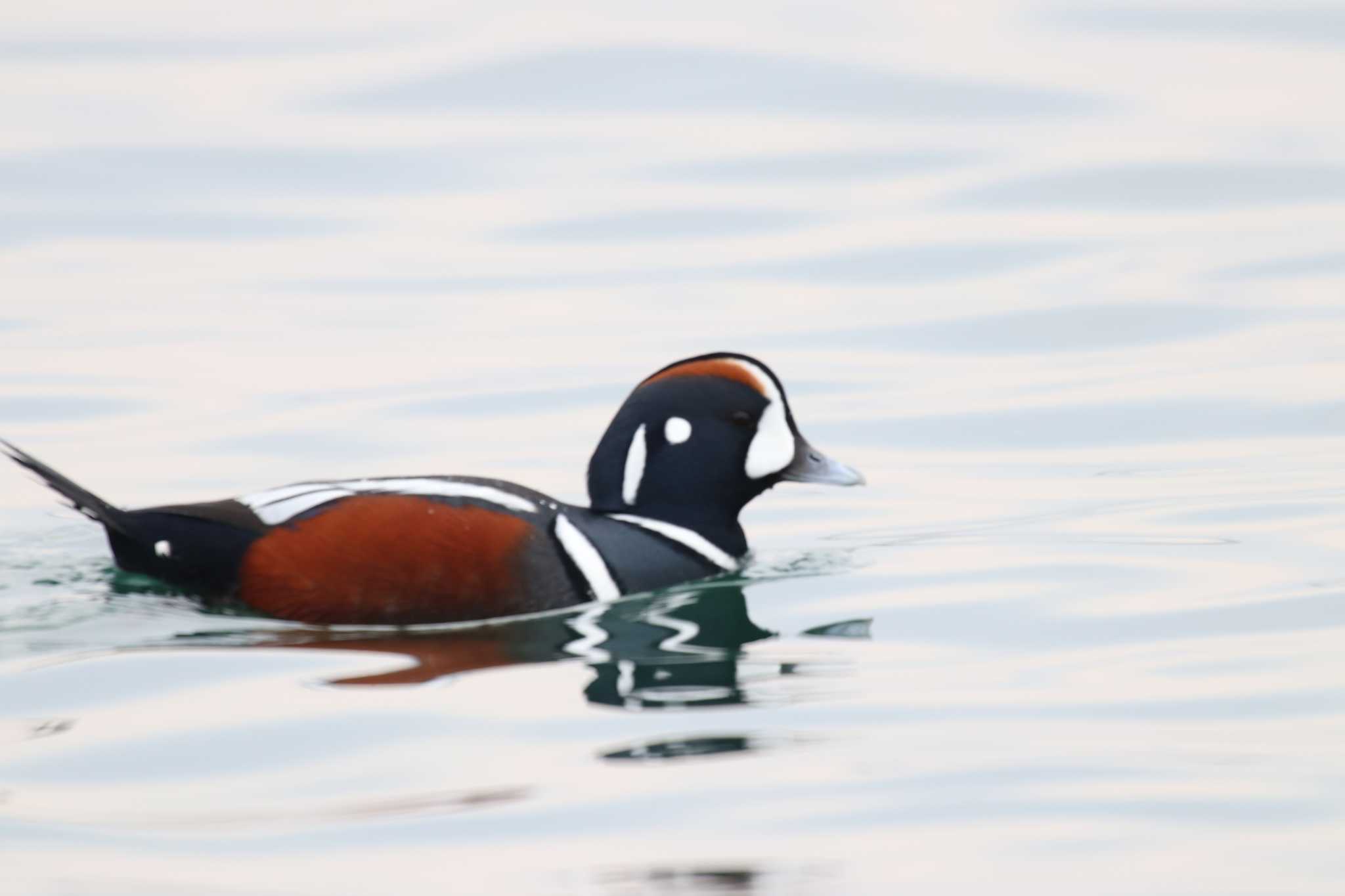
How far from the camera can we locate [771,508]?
10984 millimetres

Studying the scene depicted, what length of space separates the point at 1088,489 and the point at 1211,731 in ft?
13.4

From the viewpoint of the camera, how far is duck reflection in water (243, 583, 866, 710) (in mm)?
7441

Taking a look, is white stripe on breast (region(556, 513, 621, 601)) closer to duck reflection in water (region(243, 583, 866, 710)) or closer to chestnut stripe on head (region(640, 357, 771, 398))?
duck reflection in water (region(243, 583, 866, 710))

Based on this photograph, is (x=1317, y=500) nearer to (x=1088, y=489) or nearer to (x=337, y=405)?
(x=1088, y=489)

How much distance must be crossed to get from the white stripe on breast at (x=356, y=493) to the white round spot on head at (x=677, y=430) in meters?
0.67

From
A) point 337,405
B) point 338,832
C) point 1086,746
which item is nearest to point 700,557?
point 1086,746

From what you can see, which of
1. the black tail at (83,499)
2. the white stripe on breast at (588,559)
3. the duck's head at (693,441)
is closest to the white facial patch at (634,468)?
the duck's head at (693,441)

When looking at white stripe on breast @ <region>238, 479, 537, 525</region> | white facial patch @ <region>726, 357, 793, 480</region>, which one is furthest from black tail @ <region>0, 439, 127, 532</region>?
white facial patch @ <region>726, 357, 793, 480</region>

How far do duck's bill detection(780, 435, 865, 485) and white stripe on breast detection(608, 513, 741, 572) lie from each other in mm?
398

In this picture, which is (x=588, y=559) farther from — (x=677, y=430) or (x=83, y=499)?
(x=83, y=499)

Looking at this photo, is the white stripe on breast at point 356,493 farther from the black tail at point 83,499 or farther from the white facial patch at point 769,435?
the white facial patch at point 769,435

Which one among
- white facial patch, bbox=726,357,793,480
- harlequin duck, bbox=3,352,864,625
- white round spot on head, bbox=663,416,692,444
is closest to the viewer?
harlequin duck, bbox=3,352,864,625

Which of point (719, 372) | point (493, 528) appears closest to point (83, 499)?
point (493, 528)

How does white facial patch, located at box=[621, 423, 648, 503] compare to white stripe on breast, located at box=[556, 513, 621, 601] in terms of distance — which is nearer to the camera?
white stripe on breast, located at box=[556, 513, 621, 601]
